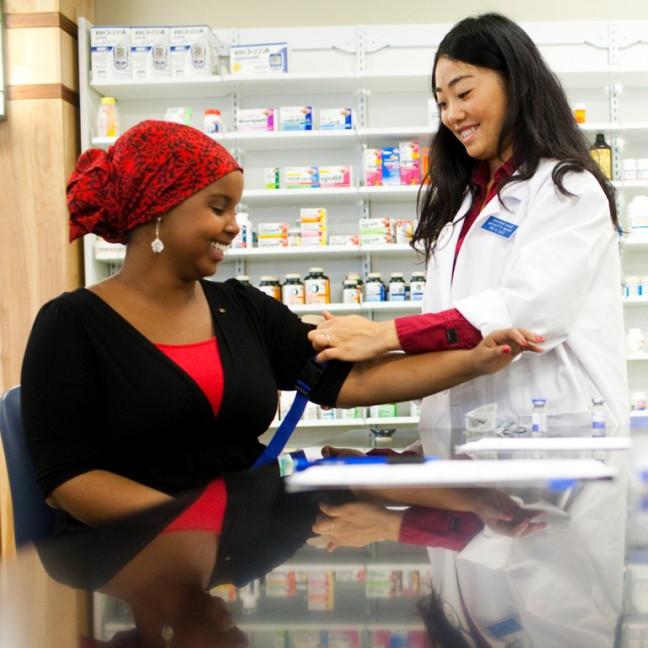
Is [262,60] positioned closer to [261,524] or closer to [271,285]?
[271,285]

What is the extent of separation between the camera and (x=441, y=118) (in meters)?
2.03

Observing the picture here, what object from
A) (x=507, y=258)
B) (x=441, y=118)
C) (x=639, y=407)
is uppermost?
(x=441, y=118)

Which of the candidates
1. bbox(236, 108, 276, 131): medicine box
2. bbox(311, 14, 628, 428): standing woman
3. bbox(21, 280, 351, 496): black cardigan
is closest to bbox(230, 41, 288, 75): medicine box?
bbox(236, 108, 276, 131): medicine box

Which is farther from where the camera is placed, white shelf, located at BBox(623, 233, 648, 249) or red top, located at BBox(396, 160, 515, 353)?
white shelf, located at BBox(623, 233, 648, 249)

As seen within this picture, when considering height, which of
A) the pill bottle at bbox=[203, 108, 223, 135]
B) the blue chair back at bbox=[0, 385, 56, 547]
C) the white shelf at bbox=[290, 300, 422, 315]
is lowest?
the blue chair back at bbox=[0, 385, 56, 547]

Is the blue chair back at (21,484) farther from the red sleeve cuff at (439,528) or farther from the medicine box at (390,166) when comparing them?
the medicine box at (390,166)

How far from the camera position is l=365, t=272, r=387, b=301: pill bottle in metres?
4.86

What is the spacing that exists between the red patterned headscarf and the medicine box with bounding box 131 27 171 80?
11.8 feet

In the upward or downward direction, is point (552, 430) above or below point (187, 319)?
below

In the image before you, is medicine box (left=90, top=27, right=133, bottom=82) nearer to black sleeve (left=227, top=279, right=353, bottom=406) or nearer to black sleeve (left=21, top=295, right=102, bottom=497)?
black sleeve (left=227, top=279, right=353, bottom=406)

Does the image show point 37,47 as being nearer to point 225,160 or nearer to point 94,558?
point 225,160

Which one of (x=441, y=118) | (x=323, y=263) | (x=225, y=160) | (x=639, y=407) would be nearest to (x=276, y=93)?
(x=323, y=263)

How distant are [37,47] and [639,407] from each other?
3794 millimetres

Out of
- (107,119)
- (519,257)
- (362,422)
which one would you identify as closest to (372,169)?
(362,422)
